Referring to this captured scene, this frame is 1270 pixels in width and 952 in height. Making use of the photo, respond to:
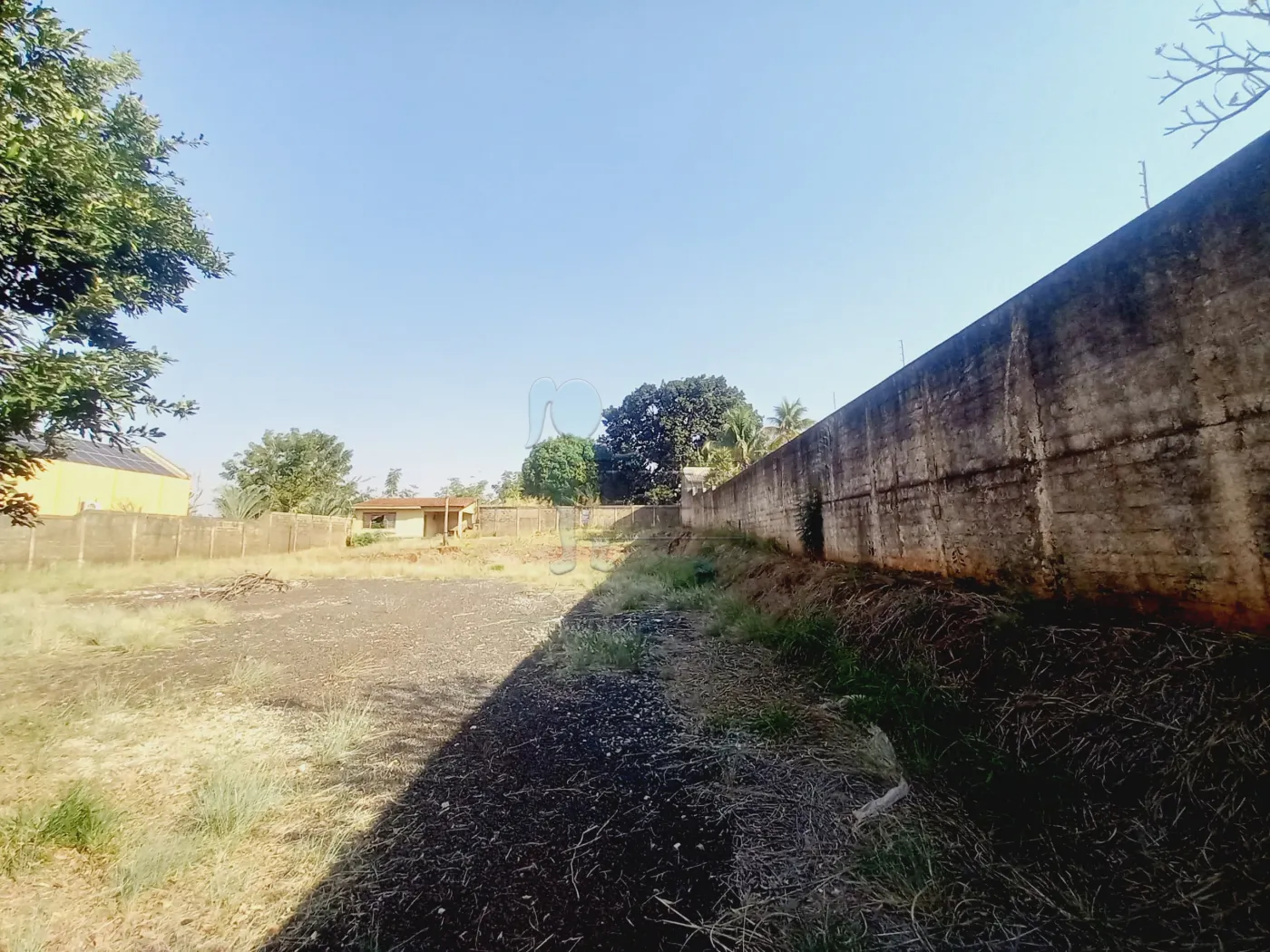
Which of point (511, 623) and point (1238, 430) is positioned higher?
point (1238, 430)

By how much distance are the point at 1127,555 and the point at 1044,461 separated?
620 mm

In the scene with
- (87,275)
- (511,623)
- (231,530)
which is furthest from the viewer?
(231,530)

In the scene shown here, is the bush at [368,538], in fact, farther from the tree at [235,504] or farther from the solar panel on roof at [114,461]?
the solar panel on roof at [114,461]

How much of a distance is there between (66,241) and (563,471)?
26145 millimetres

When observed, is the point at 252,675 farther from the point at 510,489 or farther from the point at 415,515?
the point at 510,489

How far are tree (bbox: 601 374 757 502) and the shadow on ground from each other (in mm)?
24213

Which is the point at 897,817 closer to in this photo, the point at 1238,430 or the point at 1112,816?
the point at 1112,816

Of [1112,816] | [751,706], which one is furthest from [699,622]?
[1112,816]

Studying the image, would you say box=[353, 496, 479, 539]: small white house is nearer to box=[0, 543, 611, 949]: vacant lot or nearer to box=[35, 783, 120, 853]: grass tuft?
box=[0, 543, 611, 949]: vacant lot

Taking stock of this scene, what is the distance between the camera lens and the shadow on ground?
4.59 feet

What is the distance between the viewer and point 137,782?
2203mm

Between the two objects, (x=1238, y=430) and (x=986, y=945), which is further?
(x=1238, y=430)

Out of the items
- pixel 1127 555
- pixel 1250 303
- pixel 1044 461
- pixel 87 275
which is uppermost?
pixel 87 275

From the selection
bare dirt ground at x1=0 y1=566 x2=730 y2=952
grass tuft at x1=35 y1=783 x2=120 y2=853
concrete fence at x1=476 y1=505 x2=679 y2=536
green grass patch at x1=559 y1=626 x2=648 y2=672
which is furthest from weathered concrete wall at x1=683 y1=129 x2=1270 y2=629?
concrete fence at x1=476 y1=505 x2=679 y2=536
